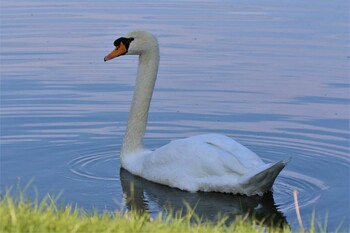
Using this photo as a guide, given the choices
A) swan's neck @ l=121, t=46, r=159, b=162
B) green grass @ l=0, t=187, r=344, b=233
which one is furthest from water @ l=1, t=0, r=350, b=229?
green grass @ l=0, t=187, r=344, b=233

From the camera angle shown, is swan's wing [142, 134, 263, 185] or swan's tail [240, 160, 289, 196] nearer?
swan's tail [240, 160, 289, 196]

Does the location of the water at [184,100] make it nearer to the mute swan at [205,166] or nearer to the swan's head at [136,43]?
Answer: the mute swan at [205,166]

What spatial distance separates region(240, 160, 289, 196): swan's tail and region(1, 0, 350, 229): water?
0.41ft

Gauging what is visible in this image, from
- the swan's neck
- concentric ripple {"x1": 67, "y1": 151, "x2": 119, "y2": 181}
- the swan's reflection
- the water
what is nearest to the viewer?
the swan's reflection

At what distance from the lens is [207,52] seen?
614 inches

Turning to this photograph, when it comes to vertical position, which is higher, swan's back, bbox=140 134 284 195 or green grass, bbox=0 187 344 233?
green grass, bbox=0 187 344 233

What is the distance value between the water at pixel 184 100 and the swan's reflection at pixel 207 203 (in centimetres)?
2

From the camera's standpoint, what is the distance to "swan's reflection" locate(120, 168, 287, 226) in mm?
8039

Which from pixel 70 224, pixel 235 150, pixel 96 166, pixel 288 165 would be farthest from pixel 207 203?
pixel 70 224

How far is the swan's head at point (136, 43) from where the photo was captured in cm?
1035

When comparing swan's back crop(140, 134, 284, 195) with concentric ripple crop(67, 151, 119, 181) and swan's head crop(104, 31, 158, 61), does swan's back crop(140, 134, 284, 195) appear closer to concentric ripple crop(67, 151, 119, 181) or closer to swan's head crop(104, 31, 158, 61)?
concentric ripple crop(67, 151, 119, 181)

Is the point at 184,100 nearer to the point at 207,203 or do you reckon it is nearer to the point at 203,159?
the point at 203,159

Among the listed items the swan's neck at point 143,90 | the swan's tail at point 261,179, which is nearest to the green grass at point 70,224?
the swan's tail at point 261,179

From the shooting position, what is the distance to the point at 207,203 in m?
8.41
